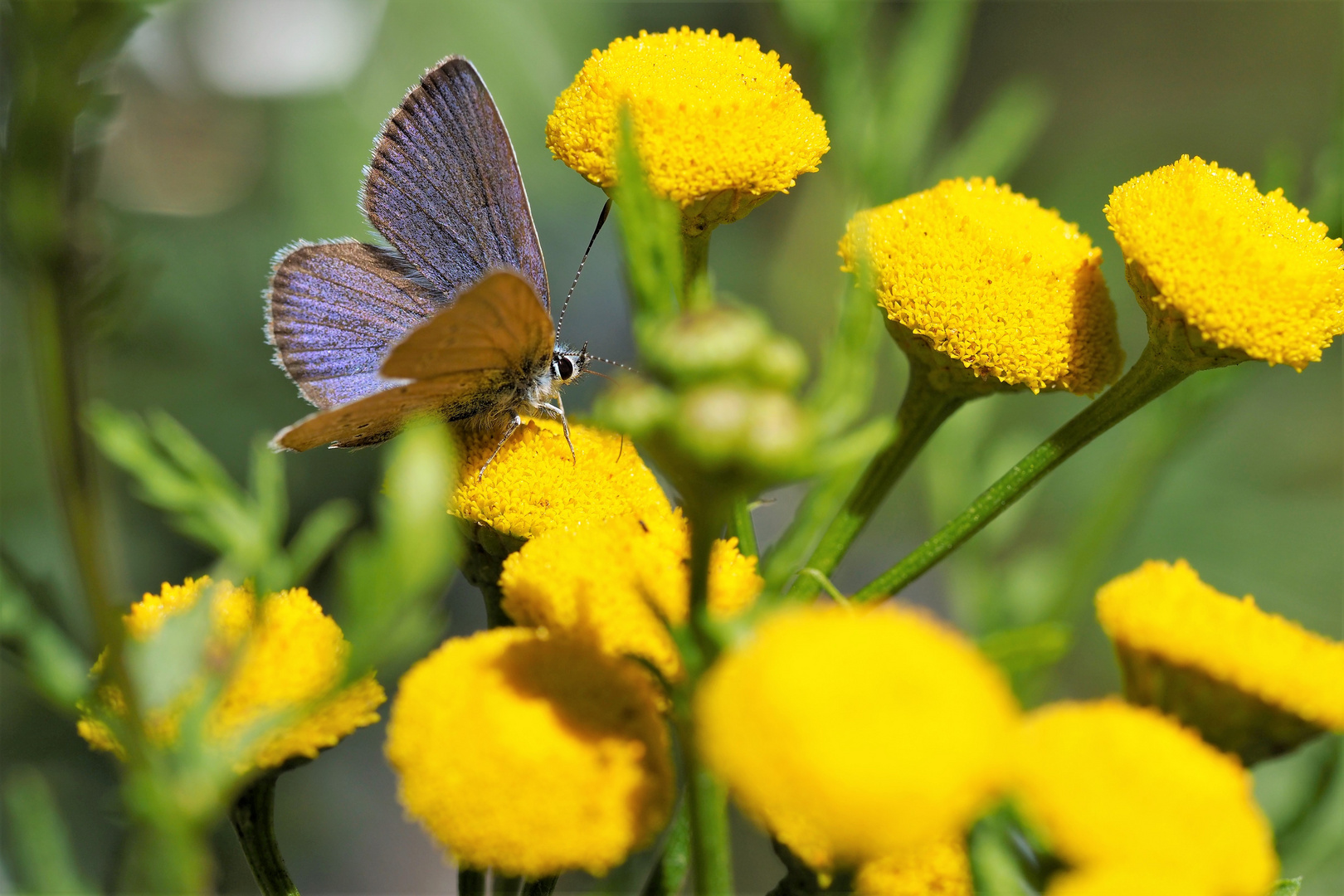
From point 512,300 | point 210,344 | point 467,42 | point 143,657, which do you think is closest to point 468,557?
point 512,300

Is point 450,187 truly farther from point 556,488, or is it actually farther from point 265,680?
point 265,680

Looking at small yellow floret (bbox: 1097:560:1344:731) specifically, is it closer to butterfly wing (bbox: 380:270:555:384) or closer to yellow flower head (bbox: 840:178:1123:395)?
yellow flower head (bbox: 840:178:1123:395)

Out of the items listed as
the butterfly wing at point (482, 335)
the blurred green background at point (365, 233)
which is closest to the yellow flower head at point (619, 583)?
the butterfly wing at point (482, 335)

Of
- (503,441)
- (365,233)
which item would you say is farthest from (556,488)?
(365,233)

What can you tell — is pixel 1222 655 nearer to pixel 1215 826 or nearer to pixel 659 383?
pixel 1215 826

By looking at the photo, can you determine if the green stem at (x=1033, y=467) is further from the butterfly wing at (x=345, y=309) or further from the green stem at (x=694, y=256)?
the butterfly wing at (x=345, y=309)

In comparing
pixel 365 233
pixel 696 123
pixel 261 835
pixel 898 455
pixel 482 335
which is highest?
pixel 696 123
